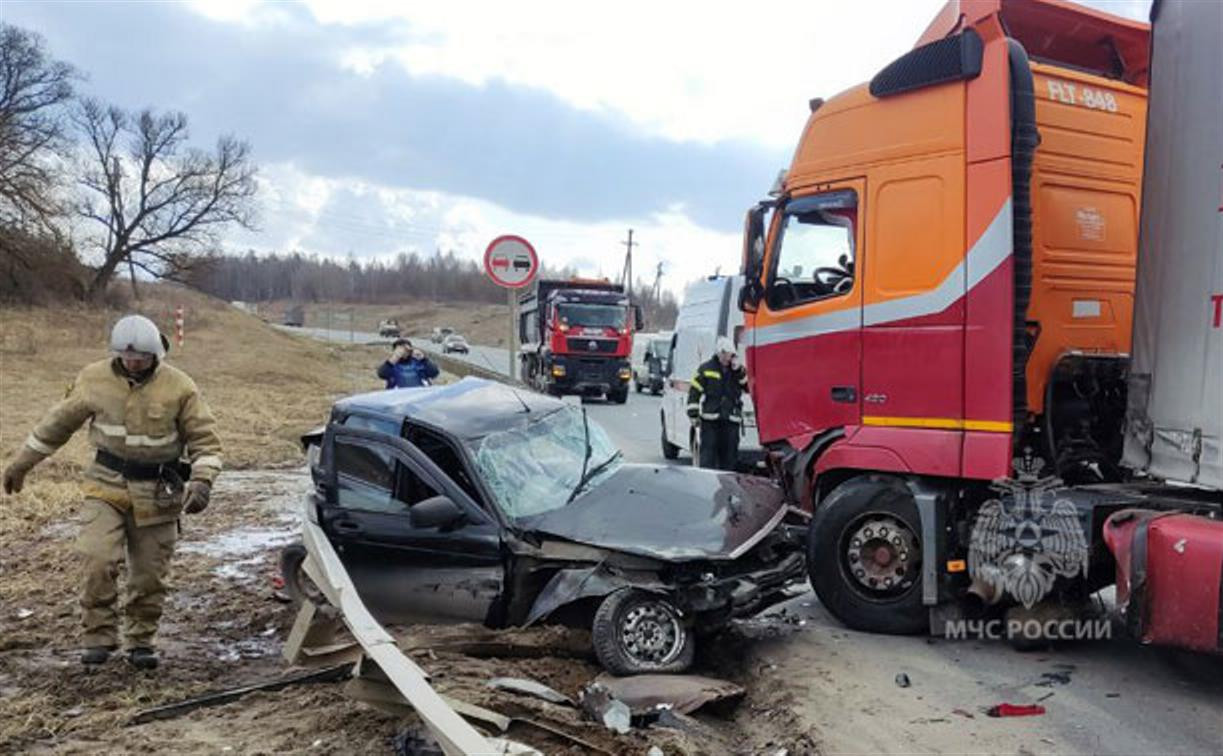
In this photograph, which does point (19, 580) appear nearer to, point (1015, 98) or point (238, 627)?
point (238, 627)

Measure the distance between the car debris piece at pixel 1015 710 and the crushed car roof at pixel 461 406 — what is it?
9.55 ft

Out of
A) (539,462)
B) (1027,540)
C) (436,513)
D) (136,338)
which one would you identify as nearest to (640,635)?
(436,513)

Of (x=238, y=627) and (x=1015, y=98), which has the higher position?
(x=1015, y=98)

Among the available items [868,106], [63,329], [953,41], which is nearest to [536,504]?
[868,106]

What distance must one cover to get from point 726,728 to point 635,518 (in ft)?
4.06

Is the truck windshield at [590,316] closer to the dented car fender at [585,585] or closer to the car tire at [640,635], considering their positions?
the dented car fender at [585,585]

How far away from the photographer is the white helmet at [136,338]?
484 centimetres

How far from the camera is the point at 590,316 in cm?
2342

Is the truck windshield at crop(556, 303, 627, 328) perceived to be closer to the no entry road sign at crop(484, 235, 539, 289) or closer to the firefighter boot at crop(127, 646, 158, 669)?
the no entry road sign at crop(484, 235, 539, 289)

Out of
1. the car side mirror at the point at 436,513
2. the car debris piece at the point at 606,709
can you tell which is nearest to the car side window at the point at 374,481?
the car side mirror at the point at 436,513

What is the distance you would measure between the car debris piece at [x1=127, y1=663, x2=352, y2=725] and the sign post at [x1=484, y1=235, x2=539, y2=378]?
4.47m

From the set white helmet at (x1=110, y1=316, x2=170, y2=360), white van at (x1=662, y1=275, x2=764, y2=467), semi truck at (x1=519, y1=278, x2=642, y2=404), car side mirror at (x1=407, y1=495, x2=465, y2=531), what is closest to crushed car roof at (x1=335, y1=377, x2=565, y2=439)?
car side mirror at (x1=407, y1=495, x2=465, y2=531)

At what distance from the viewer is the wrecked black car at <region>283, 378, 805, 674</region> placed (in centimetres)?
456

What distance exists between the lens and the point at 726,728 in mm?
4051
